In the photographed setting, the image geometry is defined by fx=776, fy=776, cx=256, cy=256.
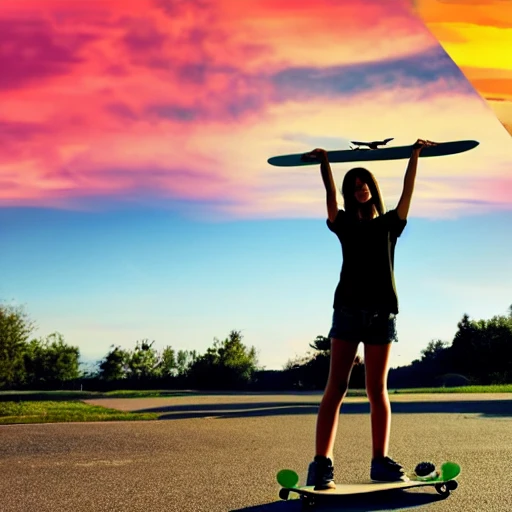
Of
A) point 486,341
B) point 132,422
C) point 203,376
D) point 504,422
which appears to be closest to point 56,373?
point 203,376

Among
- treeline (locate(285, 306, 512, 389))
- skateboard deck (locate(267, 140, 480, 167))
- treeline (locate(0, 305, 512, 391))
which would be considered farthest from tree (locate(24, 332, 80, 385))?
skateboard deck (locate(267, 140, 480, 167))

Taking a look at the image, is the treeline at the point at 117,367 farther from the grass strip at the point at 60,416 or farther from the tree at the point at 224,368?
the grass strip at the point at 60,416

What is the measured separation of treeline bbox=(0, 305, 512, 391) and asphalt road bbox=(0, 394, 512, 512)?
31.6 ft

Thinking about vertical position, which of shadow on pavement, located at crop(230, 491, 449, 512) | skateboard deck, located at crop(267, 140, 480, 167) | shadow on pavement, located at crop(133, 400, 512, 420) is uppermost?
skateboard deck, located at crop(267, 140, 480, 167)

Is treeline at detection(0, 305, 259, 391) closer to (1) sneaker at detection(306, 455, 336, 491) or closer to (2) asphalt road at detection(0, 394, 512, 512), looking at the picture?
(2) asphalt road at detection(0, 394, 512, 512)

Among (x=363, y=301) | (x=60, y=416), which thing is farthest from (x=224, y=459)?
(x=60, y=416)

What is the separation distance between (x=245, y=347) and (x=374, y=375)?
1766 cm

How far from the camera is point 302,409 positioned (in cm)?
1229

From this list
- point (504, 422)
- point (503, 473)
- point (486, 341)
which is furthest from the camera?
point (486, 341)

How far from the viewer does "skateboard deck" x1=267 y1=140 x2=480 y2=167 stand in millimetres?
5262

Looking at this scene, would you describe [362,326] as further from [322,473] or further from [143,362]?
[143,362]

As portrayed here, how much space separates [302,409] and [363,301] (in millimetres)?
7997

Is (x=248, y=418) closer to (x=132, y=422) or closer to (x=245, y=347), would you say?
(x=132, y=422)

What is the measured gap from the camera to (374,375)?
4.81m
